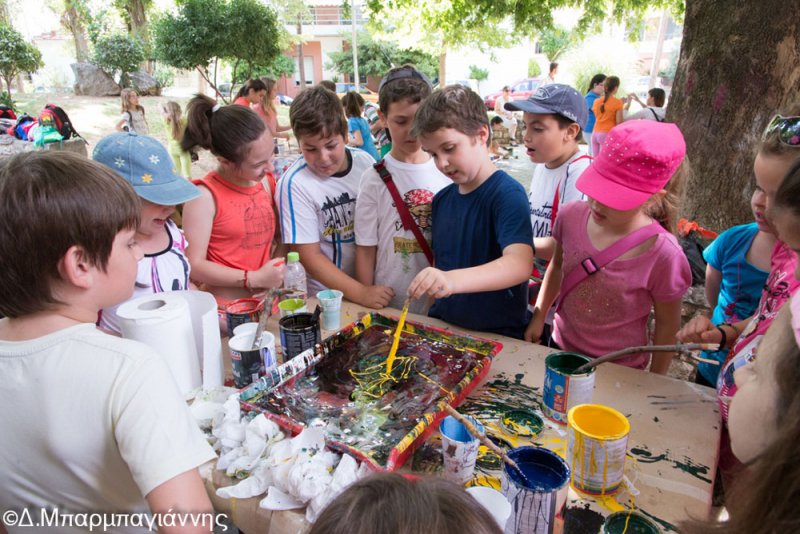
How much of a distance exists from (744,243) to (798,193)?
1164mm

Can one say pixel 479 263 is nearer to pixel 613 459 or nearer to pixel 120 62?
pixel 613 459

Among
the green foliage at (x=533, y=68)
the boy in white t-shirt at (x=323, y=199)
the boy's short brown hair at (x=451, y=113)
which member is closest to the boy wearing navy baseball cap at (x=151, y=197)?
the boy in white t-shirt at (x=323, y=199)

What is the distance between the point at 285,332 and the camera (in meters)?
1.71

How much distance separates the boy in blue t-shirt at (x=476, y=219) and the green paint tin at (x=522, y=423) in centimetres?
47

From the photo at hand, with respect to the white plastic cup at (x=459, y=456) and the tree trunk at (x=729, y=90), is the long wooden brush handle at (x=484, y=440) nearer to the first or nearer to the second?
the white plastic cup at (x=459, y=456)

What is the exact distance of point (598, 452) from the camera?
114cm

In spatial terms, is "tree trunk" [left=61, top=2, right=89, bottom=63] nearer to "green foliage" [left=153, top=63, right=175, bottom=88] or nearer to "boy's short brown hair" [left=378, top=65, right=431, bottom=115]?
"green foliage" [left=153, top=63, right=175, bottom=88]

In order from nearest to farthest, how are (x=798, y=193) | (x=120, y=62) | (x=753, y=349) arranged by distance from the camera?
(x=798, y=193) → (x=753, y=349) → (x=120, y=62)

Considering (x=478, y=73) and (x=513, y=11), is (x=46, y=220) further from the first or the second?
(x=478, y=73)

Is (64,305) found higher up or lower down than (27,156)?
lower down

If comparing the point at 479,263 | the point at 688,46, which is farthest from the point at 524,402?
the point at 688,46

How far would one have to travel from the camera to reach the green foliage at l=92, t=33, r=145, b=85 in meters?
15.5

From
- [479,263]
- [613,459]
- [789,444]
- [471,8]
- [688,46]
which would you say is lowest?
[613,459]

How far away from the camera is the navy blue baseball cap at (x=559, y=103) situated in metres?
2.59
